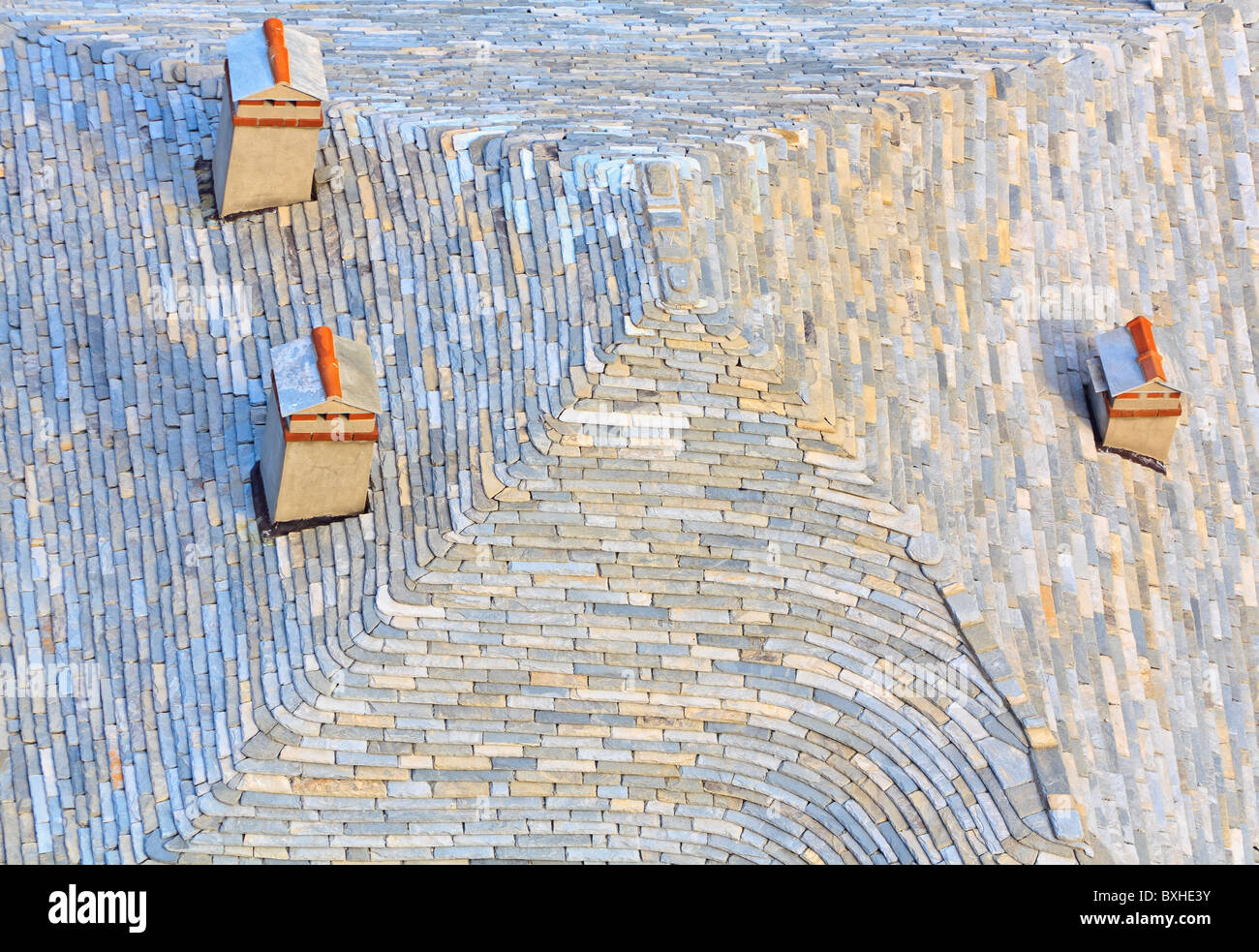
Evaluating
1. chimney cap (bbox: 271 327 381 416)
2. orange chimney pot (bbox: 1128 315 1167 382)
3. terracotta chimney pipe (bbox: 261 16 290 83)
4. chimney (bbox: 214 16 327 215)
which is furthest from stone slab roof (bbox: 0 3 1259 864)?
terracotta chimney pipe (bbox: 261 16 290 83)

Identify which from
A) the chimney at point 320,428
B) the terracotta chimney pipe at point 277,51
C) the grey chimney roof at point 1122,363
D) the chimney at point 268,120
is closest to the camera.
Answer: the chimney at point 320,428

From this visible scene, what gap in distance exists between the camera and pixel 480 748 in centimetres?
3106

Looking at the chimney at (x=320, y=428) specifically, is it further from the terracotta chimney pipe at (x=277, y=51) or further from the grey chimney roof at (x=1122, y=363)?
the grey chimney roof at (x=1122, y=363)

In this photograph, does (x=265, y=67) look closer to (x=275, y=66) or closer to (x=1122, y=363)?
(x=275, y=66)

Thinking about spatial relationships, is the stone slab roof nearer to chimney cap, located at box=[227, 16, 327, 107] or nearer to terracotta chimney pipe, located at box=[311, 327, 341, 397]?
chimney cap, located at box=[227, 16, 327, 107]

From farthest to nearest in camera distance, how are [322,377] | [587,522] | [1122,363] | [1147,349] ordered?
[1122,363]
[1147,349]
[587,522]
[322,377]

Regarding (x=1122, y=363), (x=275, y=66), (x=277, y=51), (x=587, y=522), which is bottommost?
(x=587, y=522)

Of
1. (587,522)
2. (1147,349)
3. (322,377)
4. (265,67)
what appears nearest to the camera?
(322,377)

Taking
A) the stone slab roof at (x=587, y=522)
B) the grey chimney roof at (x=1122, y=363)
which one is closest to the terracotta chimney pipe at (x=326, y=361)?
the stone slab roof at (x=587, y=522)

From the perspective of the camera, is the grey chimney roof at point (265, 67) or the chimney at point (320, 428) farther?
the grey chimney roof at point (265, 67)

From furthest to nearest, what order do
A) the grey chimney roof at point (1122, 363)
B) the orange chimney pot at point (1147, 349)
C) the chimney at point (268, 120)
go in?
1. the grey chimney roof at point (1122, 363)
2. the orange chimney pot at point (1147, 349)
3. the chimney at point (268, 120)

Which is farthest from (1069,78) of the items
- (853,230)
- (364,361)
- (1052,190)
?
(364,361)

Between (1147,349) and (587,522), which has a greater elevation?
(1147,349)

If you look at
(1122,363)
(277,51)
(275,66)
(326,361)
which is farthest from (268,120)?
(1122,363)
